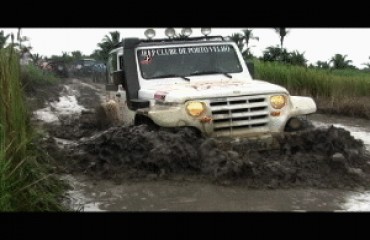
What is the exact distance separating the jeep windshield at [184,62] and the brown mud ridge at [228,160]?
3.78 feet

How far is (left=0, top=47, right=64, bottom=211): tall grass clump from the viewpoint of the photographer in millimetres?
4082

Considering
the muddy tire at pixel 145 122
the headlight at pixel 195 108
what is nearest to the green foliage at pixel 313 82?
the muddy tire at pixel 145 122

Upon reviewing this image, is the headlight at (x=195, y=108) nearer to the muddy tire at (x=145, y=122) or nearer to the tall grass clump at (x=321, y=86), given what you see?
the muddy tire at (x=145, y=122)

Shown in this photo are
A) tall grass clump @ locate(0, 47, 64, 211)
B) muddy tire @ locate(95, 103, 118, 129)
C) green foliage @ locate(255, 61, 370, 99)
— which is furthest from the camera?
green foliage @ locate(255, 61, 370, 99)

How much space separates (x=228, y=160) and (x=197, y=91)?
0.99 metres

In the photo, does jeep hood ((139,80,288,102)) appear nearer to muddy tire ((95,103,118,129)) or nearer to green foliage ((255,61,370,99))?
muddy tire ((95,103,118,129))

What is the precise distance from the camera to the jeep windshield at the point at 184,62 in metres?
6.98

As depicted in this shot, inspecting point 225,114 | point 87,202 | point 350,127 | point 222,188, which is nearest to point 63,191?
point 87,202

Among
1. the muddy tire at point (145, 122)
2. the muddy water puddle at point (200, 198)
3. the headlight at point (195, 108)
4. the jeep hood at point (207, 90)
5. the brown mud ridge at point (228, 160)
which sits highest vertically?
the jeep hood at point (207, 90)

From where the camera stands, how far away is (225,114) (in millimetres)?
5906

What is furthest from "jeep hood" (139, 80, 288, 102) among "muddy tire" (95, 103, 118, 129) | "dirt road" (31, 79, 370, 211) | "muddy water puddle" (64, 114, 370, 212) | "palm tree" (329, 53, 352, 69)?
"palm tree" (329, 53, 352, 69)

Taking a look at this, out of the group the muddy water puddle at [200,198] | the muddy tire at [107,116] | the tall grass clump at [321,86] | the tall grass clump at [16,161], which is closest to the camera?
the tall grass clump at [16,161]

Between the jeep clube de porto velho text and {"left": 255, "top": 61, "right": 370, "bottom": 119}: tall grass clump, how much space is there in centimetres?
719

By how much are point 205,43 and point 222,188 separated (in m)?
2.80
